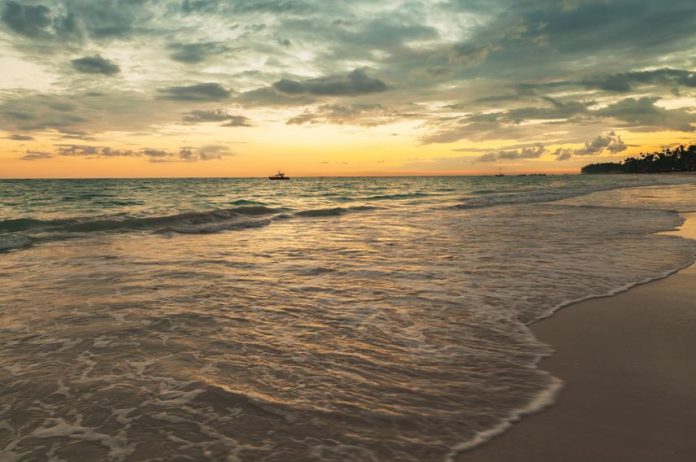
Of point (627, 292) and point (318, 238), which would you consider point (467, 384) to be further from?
point (318, 238)

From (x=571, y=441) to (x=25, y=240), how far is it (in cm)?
1693

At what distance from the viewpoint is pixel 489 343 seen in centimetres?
544

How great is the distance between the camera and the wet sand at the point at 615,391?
3189 millimetres

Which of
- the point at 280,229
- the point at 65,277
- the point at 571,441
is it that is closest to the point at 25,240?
the point at 65,277

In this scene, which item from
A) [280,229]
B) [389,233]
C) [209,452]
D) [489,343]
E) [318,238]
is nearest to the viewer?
[209,452]

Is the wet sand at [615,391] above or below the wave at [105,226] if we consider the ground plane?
below

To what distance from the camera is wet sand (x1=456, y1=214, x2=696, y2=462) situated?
10.5 ft

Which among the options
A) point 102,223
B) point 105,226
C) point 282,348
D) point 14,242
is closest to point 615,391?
point 282,348

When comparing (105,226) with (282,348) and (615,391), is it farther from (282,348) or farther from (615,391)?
(615,391)

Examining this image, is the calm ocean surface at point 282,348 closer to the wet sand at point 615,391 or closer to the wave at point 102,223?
the wet sand at point 615,391

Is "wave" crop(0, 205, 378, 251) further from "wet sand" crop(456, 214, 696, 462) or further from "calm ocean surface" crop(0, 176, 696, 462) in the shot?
"wet sand" crop(456, 214, 696, 462)

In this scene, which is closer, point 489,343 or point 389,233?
point 489,343

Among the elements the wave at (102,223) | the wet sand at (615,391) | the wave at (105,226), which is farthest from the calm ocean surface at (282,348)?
the wave at (102,223)

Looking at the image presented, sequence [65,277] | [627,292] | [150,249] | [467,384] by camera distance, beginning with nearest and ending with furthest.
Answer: [467,384]
[627,292]
[65,277]
[150,249]
